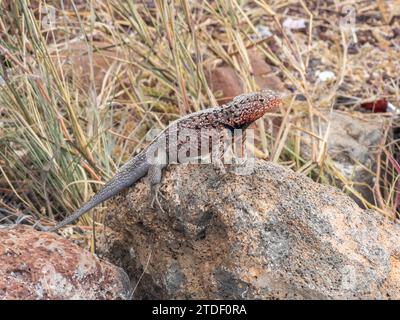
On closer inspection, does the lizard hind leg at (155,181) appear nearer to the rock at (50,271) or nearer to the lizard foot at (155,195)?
the lizard foot at (155,195)

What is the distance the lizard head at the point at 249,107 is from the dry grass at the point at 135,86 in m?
0.91

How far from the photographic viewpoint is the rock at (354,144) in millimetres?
5113

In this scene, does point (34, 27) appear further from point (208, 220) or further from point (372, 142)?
point (372, 142)

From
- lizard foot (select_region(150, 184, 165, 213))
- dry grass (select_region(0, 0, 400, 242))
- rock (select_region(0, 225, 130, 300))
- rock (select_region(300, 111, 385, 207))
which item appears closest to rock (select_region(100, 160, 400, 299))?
lizard foot (select_region(150, 184, 165, 213))

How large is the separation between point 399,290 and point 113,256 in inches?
49.3

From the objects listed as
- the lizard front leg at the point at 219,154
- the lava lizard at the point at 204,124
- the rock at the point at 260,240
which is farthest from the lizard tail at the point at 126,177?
the lizard front leg at the point at 219,154

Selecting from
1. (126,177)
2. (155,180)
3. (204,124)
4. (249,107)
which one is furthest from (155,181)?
(249,107)

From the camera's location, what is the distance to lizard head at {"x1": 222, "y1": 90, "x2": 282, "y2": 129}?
3.26 m

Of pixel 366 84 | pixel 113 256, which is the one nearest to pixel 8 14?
pixel 113 256

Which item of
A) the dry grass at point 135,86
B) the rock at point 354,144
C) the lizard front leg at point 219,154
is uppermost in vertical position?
the lizard front leg at point 219,154

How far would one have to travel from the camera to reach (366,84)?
249 inches

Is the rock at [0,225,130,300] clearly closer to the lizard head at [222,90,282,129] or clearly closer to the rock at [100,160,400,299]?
the rock at [100,160,400,299]

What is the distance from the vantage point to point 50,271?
111 inches

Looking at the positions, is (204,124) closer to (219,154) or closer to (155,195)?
(219,154)
